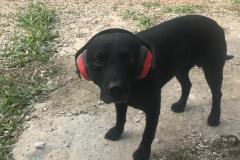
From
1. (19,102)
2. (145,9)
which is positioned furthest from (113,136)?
(145,9)

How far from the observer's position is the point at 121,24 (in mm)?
6504

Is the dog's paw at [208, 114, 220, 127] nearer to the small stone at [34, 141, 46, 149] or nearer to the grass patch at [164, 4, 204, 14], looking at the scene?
the small stone at [34, 141, 46, 149]

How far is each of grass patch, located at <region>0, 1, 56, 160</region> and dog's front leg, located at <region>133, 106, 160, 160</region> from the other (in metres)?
1.18

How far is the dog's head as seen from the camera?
9.84ft

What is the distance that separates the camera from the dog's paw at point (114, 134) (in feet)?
13.9

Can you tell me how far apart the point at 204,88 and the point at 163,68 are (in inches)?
56.0

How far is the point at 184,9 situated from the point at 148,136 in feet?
11.7

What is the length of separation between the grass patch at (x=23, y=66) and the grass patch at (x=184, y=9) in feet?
5.81

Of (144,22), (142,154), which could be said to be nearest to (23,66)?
(144,22)

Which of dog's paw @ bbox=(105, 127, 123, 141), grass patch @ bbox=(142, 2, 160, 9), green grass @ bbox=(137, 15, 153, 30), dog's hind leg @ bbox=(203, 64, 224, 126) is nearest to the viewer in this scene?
dog's hind leg @ bbox=(203, 64, 224, 126)

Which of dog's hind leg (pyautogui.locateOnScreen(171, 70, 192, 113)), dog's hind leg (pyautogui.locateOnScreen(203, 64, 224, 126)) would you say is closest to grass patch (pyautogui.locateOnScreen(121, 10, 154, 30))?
dog's hind leg (pyautogui.locateOnScreen(171, 70, 192, 113))

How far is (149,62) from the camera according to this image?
3.12 m

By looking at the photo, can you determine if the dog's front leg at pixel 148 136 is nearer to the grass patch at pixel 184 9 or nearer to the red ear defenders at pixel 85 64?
the red ear defenders at pixel 85 64

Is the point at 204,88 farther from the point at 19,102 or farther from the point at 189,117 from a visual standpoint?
the point at 19,102
